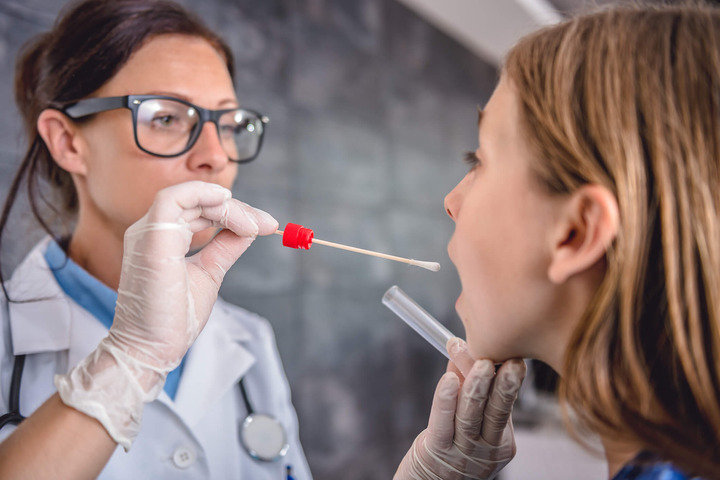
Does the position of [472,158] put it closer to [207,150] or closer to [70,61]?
[207,150]

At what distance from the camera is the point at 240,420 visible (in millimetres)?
1151

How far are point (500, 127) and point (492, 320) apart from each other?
0.31m

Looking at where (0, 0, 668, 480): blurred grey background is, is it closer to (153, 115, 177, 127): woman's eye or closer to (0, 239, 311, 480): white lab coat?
(0, 239, 311, 480): white lab coat

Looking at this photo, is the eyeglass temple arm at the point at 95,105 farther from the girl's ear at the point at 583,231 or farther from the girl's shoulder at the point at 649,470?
the girl's shoulder at the point at 649,470

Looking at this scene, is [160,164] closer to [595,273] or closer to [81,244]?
[81,244]

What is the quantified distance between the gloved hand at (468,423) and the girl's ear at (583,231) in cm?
26

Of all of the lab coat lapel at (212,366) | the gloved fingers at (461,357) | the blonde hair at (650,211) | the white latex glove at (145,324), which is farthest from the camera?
the lab coat lapel at (212,366)

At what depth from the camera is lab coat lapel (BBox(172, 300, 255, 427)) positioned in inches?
40.8

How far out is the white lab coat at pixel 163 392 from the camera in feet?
2.96

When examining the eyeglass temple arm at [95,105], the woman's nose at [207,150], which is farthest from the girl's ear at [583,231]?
the eyeglass temple arm at [95,105]

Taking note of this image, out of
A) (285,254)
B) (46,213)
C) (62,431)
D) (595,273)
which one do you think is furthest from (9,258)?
(595,273)

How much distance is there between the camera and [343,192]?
213 centimetres

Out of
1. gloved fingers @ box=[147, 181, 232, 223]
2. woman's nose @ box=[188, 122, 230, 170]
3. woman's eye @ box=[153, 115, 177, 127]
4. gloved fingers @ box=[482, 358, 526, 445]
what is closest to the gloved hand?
gloved fingers @ box=[482, 358, 526, 445]

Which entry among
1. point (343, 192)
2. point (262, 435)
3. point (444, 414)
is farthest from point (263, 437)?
point (343, 192)
